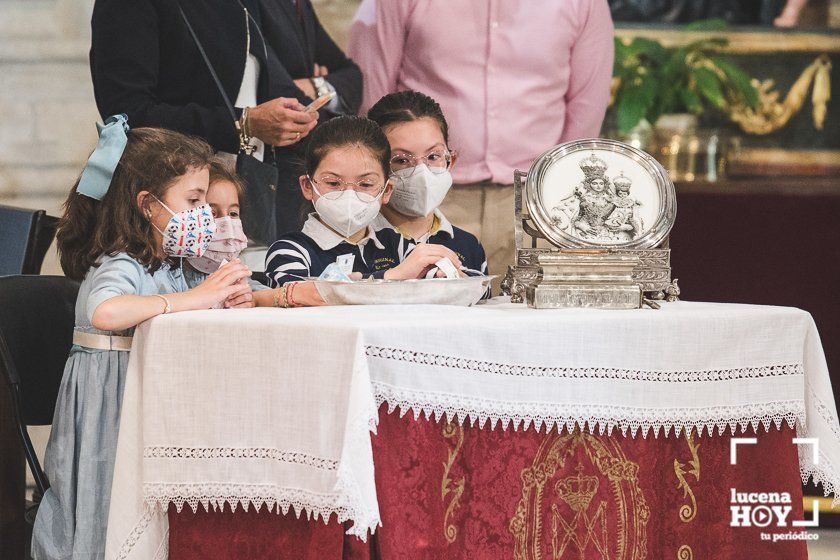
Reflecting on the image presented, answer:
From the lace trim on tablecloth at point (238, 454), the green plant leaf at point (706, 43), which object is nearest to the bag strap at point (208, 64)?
the lace trim on tablecloth at point (238, 454)

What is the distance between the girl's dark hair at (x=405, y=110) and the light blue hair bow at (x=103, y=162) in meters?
0.76

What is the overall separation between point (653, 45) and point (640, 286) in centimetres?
359

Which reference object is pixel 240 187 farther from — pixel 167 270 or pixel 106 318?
pixel 106 318

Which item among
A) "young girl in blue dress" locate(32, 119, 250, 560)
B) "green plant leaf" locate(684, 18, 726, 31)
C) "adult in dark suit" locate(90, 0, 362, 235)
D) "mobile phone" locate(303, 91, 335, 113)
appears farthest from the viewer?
"green plant leaf" locate(684, 18, 726, 31)

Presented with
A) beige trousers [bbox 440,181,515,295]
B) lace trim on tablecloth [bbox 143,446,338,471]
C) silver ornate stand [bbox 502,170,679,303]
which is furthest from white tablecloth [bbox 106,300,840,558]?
beige trousers [bbox 440,181,515,295]

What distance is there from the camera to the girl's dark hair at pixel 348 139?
9.07ft

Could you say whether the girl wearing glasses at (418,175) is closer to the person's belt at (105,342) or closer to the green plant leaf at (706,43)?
the person's belt at (105,342)

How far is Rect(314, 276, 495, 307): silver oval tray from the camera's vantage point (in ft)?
7.58

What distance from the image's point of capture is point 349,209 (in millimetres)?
2660

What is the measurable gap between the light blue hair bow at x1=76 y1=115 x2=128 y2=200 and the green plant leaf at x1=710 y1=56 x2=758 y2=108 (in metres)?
3.96

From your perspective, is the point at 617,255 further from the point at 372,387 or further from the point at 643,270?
the point at 372,387

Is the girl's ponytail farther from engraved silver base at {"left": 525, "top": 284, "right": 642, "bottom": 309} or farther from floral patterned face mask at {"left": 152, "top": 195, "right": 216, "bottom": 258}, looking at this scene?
engraved silver base at {"left": 525, "top": 284, "right": 642, "bottom": 309}

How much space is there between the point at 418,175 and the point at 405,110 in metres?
0.26

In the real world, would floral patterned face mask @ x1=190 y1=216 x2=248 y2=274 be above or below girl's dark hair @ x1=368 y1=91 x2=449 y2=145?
below
